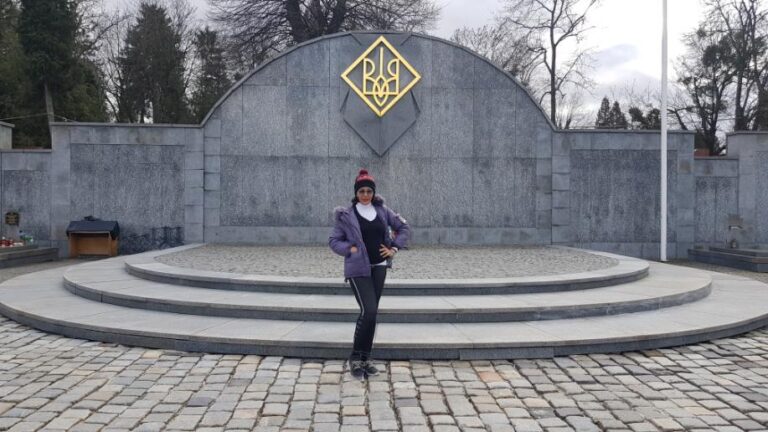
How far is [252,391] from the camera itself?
203 inches

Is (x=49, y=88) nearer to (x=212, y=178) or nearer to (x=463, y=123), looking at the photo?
(x=212, y=178)

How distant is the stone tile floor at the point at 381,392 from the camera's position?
14.5ft

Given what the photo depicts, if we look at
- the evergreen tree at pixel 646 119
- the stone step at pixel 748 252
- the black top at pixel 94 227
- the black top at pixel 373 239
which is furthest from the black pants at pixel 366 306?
the evergreen tree at pixel 646 119

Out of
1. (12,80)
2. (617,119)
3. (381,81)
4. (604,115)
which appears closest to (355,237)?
(381,81)

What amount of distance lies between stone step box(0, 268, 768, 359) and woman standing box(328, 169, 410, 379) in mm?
679

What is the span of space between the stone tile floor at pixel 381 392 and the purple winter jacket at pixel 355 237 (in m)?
1.15

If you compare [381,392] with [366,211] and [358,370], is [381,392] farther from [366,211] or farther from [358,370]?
[366,211]

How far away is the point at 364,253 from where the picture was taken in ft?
17.6

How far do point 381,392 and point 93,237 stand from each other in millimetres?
13198

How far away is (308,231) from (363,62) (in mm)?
5105

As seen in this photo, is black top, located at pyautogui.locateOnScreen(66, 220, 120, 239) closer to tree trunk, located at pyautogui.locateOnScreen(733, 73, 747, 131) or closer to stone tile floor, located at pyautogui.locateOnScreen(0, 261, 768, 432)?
stone tile floor, located at pyautogui.locateOnScreen(0, 261, 768, 432)

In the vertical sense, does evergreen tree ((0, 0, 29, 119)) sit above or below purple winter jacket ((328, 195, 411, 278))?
above

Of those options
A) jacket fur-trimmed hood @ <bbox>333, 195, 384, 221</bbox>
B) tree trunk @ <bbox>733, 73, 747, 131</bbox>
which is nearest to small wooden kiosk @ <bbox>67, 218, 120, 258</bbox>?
jacket fur-trimmed hood @ <bbox>333, 195, 384, 221</bbox>

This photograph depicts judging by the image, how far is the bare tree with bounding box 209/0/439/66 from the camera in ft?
87.5
